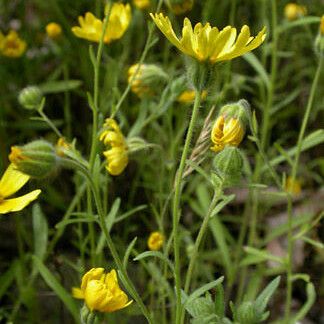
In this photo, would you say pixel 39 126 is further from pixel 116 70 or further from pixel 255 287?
pixel 255 287

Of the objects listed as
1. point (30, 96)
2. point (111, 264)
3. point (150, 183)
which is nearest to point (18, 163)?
point (30, 96)

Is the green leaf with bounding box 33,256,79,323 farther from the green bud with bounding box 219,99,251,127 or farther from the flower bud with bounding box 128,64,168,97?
the green bud with bounding box 219,99,251,127

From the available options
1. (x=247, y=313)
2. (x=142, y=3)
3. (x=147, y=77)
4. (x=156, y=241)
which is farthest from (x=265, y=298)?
(x=142, y=3)

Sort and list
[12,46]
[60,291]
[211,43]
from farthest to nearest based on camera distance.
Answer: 1. [12,46]
2. [60,291]
3. [211,43]

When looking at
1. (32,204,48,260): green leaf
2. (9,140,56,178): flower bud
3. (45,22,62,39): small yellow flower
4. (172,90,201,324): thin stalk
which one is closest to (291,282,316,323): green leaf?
(172,90,201,324): thin stalk

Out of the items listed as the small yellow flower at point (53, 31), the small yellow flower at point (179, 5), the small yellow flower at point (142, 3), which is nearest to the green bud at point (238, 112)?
the small yellow flower at point (179, 5)

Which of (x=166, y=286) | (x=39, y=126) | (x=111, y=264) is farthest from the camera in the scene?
(x=39, y=126)

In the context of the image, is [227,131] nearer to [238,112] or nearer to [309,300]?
[238,112]
